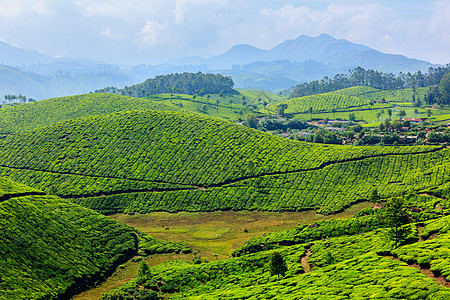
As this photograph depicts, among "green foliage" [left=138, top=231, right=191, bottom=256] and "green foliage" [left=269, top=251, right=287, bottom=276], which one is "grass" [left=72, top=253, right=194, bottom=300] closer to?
"green foliage" [left=138, top=231, right=191, bottom=256]

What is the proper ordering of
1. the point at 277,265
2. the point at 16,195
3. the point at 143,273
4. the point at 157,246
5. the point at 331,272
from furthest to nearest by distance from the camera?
1. the point at 16,195
2. the point at 157,246
3. the point at 143,273
4. the point at 277,265
5. the point at 331,272

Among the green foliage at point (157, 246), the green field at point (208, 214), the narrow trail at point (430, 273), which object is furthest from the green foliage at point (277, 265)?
the green foliage at point (157, 246)

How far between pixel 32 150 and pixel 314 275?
118 meters

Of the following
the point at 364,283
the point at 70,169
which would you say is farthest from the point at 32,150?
the point at 364,283

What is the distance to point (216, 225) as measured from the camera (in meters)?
96.9

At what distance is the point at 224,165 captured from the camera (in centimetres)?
12288

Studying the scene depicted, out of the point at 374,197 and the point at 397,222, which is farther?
the point at 374,197

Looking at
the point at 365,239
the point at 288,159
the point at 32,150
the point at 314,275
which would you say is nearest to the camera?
the point at 314,275

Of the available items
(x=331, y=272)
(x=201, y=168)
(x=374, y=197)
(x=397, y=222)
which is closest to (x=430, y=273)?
(x=331, y=272)

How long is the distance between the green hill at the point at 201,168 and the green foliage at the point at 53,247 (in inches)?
933

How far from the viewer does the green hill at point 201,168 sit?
10600 cm

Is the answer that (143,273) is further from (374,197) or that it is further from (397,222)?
(374,197)

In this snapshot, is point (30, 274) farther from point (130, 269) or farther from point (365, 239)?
point (365, 239)

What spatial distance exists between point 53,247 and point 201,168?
58.1 meters
